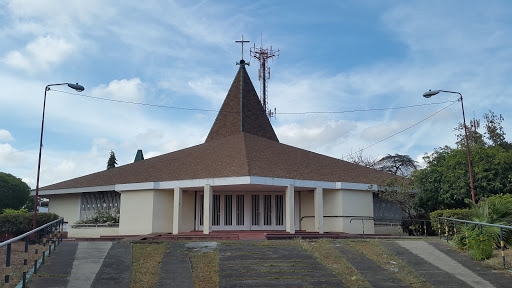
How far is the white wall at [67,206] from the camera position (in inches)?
944

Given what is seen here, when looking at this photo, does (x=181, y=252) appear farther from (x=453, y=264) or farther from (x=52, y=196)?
(x=52, y=196)

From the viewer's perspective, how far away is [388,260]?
37.7ft

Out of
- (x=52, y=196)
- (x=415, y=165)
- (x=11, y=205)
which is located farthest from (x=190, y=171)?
(x=415, y=165)

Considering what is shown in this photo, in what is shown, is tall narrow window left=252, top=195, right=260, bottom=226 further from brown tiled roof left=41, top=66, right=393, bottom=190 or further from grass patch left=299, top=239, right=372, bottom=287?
grass patch left=299, top=239, right=372, bottom=287

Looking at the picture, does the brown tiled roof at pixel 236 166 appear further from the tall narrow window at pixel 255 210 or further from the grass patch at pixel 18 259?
the grass patch at pixel 18 259

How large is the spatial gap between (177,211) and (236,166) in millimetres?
3221

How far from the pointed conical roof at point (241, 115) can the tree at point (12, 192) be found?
24.9 meters

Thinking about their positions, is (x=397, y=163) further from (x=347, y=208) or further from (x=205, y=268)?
(x=205, y=268)

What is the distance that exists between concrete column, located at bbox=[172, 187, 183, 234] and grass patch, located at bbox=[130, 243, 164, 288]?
216 inches

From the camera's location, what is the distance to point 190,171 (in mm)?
20453

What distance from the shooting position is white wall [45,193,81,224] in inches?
944

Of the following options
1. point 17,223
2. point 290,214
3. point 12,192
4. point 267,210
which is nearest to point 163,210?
point 267,210

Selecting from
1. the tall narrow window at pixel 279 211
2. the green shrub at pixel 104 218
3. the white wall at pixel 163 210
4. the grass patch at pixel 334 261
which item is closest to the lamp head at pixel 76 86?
the white wall at pixel 163 210

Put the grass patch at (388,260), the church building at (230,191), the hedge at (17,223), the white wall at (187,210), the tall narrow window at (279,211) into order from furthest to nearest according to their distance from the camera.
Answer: the tall narrow window at (279,211) → the white wall at (187,210) → the church building at (230,191) → the hedge at (17,223) → the grass patch at (388,260)
